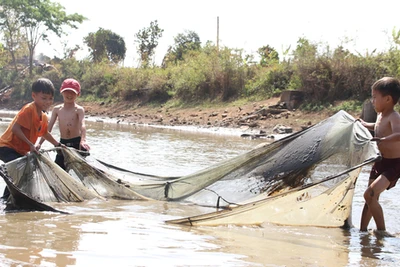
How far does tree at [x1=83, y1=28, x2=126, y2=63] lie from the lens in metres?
41.5

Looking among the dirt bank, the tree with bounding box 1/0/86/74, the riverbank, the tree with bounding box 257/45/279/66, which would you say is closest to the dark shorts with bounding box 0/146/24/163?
the riverbank

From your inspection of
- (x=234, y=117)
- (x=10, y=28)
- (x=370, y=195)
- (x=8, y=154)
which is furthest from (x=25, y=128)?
(x=10, y=28)

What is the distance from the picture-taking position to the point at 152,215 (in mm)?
4898

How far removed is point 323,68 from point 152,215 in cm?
1419

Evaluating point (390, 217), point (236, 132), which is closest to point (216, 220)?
point (390, 217)

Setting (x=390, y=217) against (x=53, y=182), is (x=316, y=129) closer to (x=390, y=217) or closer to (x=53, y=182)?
(x=390, y=217)

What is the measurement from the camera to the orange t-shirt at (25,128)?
4973mm

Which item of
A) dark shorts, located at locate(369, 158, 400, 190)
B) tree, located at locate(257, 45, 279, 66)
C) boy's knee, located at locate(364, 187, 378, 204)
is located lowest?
boy's knee, located at locate(364, 187, 378, 204)

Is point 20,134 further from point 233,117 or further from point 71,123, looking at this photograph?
point 233,117

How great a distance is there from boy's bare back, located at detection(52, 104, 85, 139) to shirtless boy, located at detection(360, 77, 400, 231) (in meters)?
3.11

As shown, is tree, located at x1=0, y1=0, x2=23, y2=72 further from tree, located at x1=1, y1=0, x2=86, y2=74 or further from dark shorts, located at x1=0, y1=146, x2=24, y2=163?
dark shorts, located at x1=0, y1=146, x2=24, y2=163

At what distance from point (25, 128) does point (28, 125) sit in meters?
0.06

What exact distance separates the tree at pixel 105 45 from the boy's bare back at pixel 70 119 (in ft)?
116

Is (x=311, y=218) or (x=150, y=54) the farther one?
(x=150, y=54)
